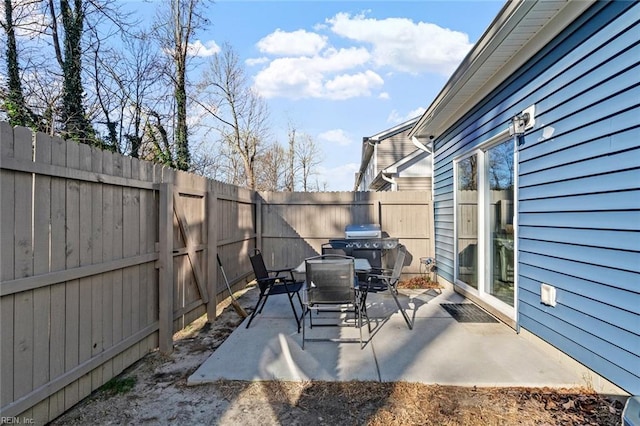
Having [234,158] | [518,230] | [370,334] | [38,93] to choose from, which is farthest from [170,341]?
[234,158]

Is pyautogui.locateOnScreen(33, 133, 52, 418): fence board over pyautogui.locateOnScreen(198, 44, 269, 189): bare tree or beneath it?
beneath

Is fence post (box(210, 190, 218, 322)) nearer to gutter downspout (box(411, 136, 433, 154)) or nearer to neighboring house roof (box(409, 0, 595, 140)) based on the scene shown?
neighboring house roof (box(409, 0, 595, 140))

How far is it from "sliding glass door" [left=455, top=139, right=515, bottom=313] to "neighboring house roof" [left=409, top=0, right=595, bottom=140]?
765 mm

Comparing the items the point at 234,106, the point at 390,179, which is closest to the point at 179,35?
the point at 234,106

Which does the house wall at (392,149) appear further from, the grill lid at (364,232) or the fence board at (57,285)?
the fence board at (57,285)

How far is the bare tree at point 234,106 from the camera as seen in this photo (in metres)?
15.2

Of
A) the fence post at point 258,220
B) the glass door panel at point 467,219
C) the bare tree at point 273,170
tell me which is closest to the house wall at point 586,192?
the glass door panel at point 467,219

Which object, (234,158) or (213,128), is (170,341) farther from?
(234,158)

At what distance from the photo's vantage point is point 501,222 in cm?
404

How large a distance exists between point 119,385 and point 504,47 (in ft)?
14.8

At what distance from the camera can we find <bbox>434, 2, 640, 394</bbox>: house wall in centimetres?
221

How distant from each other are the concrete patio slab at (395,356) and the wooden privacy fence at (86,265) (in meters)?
0.74

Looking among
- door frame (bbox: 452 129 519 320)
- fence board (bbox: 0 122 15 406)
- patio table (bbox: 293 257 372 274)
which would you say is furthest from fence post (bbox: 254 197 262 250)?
fence board (bbox: 0 122 15 406)

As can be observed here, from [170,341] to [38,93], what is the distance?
7036mm
